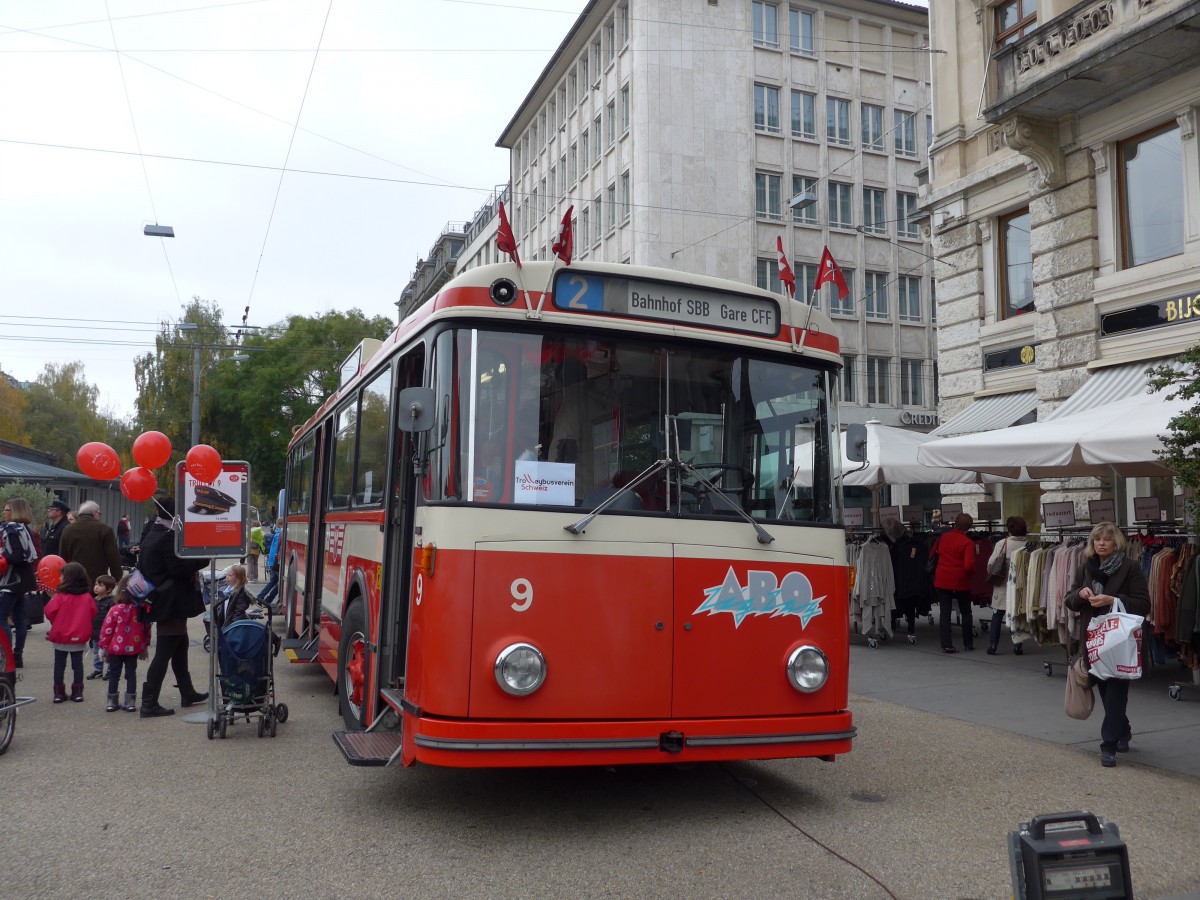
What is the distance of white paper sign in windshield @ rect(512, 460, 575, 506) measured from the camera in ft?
17.7

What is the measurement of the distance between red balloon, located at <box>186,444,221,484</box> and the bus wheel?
2584 mm

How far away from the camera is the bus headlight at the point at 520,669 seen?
5.20m

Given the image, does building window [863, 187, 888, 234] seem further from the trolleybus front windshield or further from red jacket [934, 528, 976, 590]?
the trolleybus front windshield

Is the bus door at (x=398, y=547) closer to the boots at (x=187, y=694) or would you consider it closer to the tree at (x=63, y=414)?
the boots at (x=187, y=694)

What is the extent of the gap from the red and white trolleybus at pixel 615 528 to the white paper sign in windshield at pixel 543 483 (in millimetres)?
11

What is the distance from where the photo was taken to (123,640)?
9102mm

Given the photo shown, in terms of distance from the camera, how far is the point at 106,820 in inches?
227

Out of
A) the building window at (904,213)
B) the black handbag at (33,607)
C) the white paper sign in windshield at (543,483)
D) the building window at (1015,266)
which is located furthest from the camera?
the building window at (904,213)

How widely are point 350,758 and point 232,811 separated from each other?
0.98 m

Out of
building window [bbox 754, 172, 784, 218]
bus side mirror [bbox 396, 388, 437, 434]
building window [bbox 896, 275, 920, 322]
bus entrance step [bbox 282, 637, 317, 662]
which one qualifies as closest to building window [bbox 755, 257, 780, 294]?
building window [bbox 754, 172, 784, 218]

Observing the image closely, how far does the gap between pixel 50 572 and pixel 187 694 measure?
2.13 meters

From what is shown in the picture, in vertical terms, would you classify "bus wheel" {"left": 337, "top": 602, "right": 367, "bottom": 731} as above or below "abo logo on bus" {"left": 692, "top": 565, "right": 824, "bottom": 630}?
below

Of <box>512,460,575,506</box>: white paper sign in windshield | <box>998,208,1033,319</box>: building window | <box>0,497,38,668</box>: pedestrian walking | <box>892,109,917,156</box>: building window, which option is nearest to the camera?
<box>512,460,575,506</box>: white paper sign in windshield

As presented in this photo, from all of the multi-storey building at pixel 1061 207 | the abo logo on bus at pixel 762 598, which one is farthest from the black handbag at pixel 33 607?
the multi-storey building at pixel 1061 207
